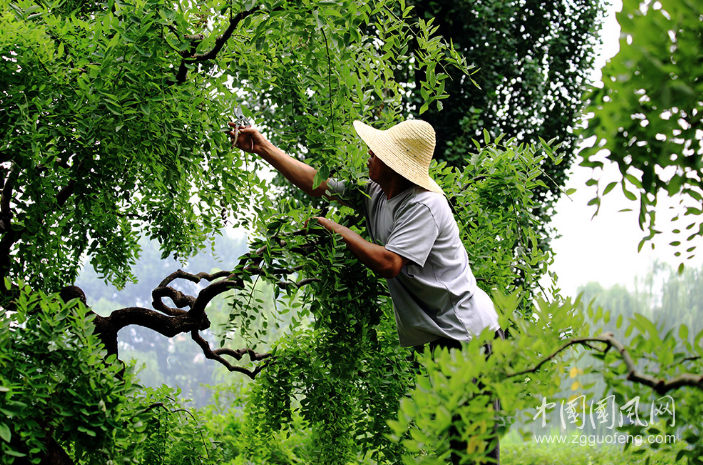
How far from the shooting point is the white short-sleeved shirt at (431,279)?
2.05 meters

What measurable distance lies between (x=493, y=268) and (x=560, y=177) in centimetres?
507

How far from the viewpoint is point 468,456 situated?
113 cm

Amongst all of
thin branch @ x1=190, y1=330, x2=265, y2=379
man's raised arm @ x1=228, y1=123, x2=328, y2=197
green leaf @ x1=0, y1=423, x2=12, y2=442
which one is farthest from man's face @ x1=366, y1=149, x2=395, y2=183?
green leaf @ x1=0, y1=423, x2=12, y2=442

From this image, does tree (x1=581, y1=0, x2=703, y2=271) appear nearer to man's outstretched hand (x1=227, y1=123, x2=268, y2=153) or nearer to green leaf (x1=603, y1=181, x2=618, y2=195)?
green leaf (x1=603, y1=181, x2=618, y2=195)

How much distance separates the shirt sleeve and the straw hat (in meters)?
0.13

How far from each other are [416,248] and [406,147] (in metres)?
0.41

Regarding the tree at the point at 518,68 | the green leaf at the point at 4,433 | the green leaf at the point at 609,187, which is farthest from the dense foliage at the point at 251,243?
the tree at the point at 518,68

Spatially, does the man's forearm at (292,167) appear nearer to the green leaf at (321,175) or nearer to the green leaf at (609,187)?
the green leaf at (321,175)

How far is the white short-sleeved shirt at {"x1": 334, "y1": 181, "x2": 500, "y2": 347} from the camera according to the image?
80.9 inches

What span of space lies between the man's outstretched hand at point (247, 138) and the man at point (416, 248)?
0.35 m

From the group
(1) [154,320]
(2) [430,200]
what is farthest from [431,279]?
(1) [154,320]

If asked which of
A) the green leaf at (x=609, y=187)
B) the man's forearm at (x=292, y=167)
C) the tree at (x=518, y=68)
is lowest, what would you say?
the green leaf at (x=609, y=187)

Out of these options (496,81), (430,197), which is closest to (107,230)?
(430,197)

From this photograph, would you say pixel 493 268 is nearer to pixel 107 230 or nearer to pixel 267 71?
pixel 267 71
